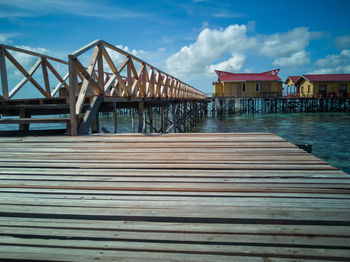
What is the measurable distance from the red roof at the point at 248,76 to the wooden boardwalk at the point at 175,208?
139 ft

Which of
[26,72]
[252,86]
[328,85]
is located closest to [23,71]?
[26,72]

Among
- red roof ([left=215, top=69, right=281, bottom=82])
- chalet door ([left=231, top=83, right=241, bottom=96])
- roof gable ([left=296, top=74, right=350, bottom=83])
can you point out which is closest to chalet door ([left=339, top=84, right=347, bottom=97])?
roof gable ([left=296, top=74, right=350, bottom=83])

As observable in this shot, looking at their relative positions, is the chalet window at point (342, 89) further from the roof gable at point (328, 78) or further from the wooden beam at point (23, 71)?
the wooden beam at point (23, 71)

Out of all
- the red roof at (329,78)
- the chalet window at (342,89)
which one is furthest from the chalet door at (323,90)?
the chalet window at (342,89)

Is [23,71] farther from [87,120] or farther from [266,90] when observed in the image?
[266,90]

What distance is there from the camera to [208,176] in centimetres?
215

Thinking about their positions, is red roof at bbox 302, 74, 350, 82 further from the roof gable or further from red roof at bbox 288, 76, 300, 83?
red roof at bbox 288, 76, 300, 83

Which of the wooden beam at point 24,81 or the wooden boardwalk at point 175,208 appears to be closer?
the wooden boardwalk at point 175,208

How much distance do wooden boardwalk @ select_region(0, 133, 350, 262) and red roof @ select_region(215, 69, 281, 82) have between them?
42.4m

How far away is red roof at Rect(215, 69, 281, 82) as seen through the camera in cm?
4278

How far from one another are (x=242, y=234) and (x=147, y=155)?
1770 mm

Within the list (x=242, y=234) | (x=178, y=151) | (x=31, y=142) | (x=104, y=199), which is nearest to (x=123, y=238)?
(x=104, y=199)

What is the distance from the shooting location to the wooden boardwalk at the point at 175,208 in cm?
120

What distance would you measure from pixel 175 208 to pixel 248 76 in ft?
151
